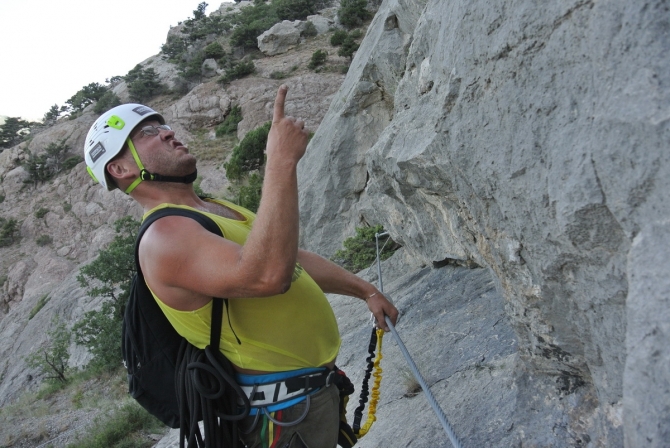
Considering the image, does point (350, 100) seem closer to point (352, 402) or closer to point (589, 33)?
point (352, 402)

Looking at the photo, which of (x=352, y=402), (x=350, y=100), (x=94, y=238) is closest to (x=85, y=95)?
(x=94, y=238)

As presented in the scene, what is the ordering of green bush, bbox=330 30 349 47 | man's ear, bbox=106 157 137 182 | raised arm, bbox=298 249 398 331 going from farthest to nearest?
green bush, bbox=330 30 349 47
raised arm, bbox=298 249 398 331
man's ear, bbox=106 157 137 182

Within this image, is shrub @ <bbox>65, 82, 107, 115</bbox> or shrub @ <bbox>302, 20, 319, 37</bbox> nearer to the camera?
shrub @ <bbox>302, 20, 319, 37</bbox>

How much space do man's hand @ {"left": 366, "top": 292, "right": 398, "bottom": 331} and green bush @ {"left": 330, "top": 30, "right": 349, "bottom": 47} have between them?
30.0 meters

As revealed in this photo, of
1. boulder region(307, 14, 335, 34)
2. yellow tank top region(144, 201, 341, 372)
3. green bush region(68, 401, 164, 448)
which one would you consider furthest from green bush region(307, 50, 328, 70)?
yellow tank top region(144, 201, 341, 372)

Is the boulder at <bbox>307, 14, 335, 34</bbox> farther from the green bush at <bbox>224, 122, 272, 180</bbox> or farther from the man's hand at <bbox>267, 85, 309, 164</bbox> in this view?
the man's hand at <bbox>267, 85, 309, 164</bbox>

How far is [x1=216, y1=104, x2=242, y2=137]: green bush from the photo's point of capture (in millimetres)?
30250

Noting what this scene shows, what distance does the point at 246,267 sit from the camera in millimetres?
1803

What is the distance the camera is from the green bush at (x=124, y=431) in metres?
7.05

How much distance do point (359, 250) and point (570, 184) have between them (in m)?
8.01

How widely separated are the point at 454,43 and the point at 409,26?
654 cm

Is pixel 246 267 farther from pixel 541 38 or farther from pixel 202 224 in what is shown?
pixel 541 38

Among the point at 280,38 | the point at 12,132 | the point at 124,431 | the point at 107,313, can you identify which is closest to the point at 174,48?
the point at 280,38

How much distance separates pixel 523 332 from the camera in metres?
2.64
